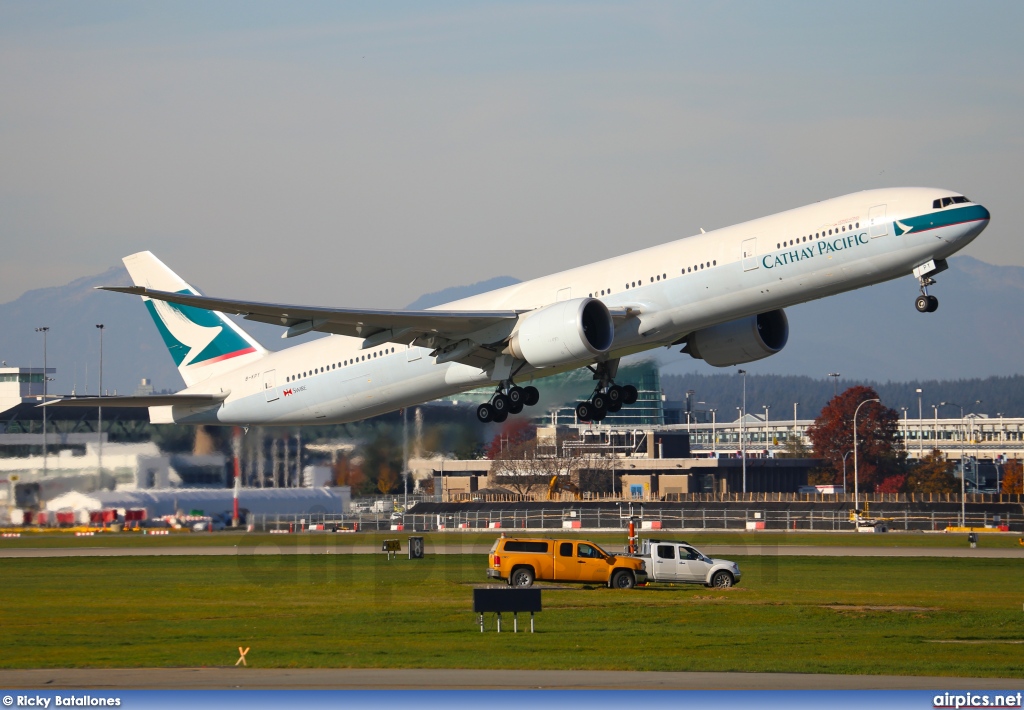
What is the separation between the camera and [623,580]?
40.7 meters

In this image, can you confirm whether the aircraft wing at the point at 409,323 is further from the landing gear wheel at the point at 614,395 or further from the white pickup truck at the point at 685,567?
the white pickup truck at the point at 685,567

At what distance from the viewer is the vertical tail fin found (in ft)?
168

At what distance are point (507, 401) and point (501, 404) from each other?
321 millimetres

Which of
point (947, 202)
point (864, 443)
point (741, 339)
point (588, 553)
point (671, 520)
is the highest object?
point (947, 202)

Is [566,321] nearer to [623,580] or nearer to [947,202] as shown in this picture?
[623,580]

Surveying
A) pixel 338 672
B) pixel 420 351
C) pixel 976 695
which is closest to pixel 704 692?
pixel 976 695

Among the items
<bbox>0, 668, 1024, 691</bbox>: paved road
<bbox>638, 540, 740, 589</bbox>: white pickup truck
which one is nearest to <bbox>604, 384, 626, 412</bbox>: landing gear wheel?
<bbox>638, 540, 740, 589</bbox>: white pickup truck

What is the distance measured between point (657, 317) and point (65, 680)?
70.2ft

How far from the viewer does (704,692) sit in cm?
2047

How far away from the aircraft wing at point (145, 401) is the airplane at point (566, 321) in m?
0.08

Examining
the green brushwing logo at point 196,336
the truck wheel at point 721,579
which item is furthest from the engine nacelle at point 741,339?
the green brushwing logo at point 196,336

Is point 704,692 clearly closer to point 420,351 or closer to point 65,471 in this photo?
point 420,351

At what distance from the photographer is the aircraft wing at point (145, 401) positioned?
43.9 metres

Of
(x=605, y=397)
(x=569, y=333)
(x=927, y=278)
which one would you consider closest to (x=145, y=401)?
(x=605, y=397)
